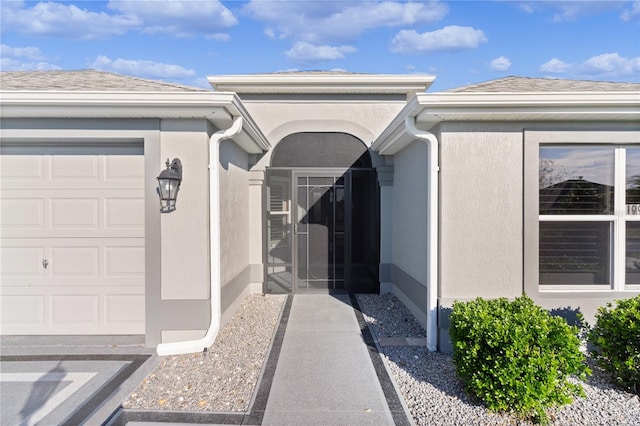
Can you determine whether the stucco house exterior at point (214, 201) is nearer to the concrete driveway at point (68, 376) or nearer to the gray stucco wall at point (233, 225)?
the gray stucco wall at point (233, 225)

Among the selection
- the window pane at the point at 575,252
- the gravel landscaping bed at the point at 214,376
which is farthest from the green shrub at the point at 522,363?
the gravel landscaping bed at the point at 214,376

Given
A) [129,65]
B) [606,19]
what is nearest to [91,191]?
[606,19]

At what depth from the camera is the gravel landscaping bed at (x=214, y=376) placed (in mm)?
3215

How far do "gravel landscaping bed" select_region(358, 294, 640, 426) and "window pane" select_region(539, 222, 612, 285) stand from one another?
3.80 feet

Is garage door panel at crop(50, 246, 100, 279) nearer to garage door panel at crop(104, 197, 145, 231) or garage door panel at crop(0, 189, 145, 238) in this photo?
garage door panel at crop(0, 189, 145, 238)

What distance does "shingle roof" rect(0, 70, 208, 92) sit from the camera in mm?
4375

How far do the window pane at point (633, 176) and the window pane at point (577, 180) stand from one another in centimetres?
23

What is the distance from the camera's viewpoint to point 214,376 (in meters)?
3.75

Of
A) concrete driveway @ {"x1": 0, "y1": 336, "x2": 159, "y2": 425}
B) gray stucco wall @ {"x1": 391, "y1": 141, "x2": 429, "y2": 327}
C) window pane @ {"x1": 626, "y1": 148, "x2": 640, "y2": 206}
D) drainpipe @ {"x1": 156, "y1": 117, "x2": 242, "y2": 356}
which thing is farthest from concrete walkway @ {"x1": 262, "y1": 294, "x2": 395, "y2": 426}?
window pane @ {"x1": 626, "y1": 148, "x2": 640, "y2": 206}

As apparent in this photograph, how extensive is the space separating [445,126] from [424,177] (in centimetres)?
96

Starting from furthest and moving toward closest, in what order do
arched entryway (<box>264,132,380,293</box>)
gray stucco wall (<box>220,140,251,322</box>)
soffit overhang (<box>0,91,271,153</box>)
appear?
arched entryway (<box>264,132,380,293</box>) < gray stucco wall (<box>220,140,251,322</box>) < soffit overhang (<box>0,91,271,153</box>)

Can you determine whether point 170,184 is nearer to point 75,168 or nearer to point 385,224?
point 75,168

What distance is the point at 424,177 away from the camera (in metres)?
5.07

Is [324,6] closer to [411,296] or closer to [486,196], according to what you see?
[486,196]
